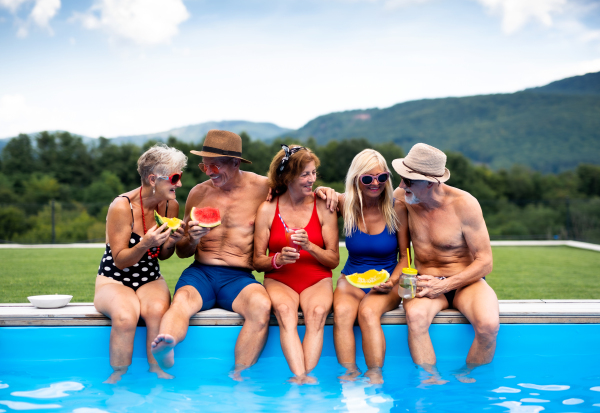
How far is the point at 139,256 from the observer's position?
3754 mm

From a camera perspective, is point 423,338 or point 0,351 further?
point 0,351

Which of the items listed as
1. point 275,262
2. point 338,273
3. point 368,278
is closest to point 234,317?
point 275,262

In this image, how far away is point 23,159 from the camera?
1893 inches

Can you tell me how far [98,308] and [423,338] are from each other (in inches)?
98.5

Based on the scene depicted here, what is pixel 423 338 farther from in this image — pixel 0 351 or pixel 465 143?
Result: pixel 465 143

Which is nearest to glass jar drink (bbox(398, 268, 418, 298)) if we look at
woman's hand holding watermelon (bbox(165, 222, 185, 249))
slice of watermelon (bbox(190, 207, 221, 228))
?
slice of watermelon (bbox(190, 207, 221, 228))

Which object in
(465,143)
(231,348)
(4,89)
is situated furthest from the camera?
(465,143)

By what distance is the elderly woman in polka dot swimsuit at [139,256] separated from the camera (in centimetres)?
365

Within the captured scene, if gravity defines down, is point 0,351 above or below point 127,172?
below

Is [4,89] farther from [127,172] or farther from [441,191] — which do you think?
[441,191]

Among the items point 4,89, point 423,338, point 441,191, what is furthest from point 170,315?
point 4,89

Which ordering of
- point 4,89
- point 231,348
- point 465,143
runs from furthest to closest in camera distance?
point 465,143
point 4,89
point 231,348

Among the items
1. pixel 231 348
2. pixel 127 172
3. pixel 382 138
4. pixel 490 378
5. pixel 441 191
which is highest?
pixel 382 138

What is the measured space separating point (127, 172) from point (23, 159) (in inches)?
381
